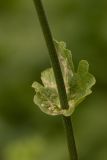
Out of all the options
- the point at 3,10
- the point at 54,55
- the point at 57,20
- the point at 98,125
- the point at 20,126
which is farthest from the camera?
the point at 3,10

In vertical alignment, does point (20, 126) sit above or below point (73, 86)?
below

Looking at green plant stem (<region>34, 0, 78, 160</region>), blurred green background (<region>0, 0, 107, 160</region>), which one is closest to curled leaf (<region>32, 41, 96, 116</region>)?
green plant stem (<region>34, 0, 78, 160</region>)

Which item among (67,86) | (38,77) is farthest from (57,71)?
(38,77)

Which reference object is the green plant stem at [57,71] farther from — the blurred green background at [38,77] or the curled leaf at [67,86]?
the blurred green background at [38,77]

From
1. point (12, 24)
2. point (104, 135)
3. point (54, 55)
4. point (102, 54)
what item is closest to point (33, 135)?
point (104, 135)

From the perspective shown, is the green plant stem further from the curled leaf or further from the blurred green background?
the blurred green background

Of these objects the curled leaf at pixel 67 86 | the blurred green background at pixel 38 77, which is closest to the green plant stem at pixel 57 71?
the curled leaf at pixel 67 86

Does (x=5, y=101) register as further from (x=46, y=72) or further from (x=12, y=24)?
(x=46, y=72)
